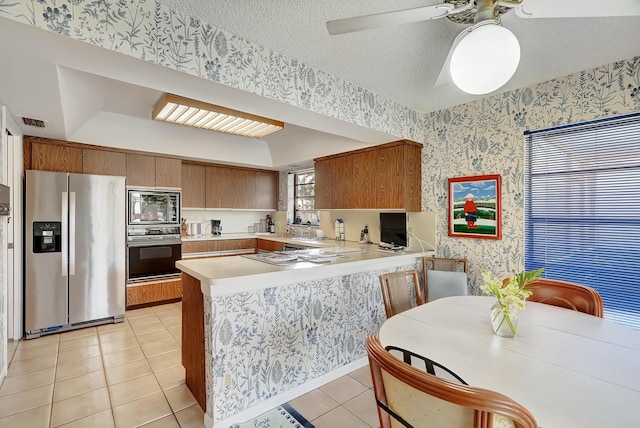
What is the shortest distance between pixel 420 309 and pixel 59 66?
2.57m

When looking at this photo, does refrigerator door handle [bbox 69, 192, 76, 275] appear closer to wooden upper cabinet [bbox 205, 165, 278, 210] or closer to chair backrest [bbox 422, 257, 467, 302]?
wooden upper cabinet [bbox 205, 165, 278, 210]

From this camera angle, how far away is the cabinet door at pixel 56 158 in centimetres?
331

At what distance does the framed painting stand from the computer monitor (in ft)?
1.79

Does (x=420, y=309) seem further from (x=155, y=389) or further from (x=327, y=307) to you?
(x=155, y=389)

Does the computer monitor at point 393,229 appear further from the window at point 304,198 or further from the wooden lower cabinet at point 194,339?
the wooden lower cabinet at point 194,339

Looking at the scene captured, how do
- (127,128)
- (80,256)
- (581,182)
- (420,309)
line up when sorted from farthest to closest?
(127,128) < (80,256) < (581,182) < (420,309)

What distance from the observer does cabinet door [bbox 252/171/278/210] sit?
5.50 metres

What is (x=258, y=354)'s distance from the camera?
2023mm

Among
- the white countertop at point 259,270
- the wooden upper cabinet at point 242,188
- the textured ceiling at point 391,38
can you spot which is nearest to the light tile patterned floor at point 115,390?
the white countertop at point 259,270

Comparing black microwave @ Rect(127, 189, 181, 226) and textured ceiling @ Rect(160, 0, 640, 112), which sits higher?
textured ceiling @ Rect(160, 0, 640, 112)

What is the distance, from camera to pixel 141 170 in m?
4.03

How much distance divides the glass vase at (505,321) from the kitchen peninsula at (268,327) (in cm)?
124

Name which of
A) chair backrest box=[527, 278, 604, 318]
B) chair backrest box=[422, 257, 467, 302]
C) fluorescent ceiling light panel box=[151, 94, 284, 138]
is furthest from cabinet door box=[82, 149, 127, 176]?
chair backrest box=[527, 278, 604, 318]

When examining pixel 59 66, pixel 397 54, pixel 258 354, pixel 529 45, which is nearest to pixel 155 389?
pixel 258 354
